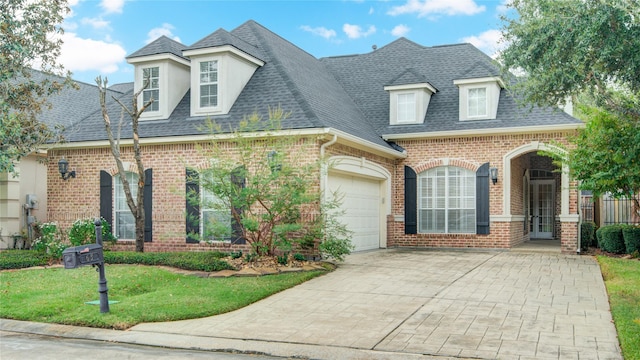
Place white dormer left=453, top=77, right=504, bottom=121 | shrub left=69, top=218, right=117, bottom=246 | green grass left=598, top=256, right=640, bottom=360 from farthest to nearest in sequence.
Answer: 1. white dormer left=453, top=77, right=504, bottom=121
2. shrub left=69, top=218, right=117, bottom=246
3. green grass left=598, top=256, right=640, bottom=360

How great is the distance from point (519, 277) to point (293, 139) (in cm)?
523

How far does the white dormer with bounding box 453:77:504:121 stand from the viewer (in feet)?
57.7

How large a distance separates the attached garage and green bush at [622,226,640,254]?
6.51 meters

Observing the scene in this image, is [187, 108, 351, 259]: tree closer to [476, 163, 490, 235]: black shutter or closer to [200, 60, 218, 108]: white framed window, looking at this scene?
[200, 60, 218, 108]: white framed window

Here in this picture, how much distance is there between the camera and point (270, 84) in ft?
51.4

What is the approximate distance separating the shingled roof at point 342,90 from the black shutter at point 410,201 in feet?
4.13

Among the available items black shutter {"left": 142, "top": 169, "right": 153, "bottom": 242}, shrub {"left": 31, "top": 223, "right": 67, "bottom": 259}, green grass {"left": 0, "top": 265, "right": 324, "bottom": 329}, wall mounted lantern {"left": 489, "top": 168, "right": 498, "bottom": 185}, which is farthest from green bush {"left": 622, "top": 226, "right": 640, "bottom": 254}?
shrub {"left": 31, "top": 223, "right": 67, "bottom": 259}

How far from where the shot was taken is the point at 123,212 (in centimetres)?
1612

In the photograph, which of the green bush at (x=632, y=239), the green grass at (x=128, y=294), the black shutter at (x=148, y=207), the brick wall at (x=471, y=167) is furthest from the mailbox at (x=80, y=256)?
the green bush at (x=632, y=239)

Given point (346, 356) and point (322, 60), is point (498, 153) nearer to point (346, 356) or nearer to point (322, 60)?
point (322, 60)

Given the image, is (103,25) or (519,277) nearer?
(519,277)

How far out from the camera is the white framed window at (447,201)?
1761cm

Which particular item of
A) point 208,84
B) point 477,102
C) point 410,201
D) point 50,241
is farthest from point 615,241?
point 50,241

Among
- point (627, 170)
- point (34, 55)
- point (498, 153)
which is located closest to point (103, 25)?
point (34, 55)
